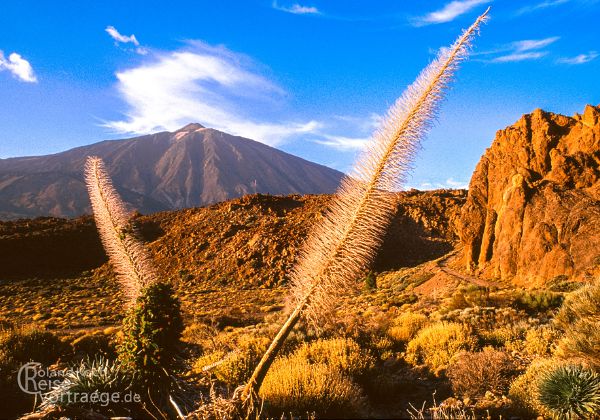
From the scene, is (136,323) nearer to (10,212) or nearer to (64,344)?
(64,344)

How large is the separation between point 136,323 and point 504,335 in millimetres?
8381

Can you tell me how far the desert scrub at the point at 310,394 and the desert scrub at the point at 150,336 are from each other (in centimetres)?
159

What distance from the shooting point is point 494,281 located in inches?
848

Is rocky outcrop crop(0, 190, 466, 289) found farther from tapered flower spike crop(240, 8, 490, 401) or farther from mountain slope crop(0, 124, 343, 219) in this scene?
mountain slope crop(0, 124, 343, 219)

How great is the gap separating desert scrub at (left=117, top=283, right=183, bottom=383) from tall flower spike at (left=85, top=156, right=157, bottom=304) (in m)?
0.14

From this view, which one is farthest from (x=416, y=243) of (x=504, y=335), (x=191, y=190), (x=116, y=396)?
(x=191, y=190)

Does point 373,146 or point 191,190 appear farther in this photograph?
point 191,190

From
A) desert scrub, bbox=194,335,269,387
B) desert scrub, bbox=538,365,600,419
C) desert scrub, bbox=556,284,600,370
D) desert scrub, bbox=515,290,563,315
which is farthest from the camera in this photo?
desert scrub, bbox=515,290,563,315

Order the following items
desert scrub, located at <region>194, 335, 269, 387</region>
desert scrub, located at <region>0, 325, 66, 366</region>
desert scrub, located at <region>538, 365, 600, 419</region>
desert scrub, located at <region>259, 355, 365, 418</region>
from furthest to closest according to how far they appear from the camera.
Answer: desert scrub, located at <region>0, 325, 66, 366</region> → desert scrub, located at <region>194, 335, 269, 387</region> → desert scrub, located at <region>259, 355, 365, 418</region> → desert scrub, located at <region>538, 365, 600, 419</region>

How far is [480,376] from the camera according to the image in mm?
6020

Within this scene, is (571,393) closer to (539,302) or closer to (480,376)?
(480,376)

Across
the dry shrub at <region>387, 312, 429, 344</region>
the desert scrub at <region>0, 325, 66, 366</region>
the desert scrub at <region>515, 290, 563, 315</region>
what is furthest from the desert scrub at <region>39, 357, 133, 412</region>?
the desert scrub at <region>515, 290, 563, 315</region>

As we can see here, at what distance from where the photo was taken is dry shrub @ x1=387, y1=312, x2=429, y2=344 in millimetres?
9898

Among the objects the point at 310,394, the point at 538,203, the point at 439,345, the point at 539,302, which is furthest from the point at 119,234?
the point at 538,203
